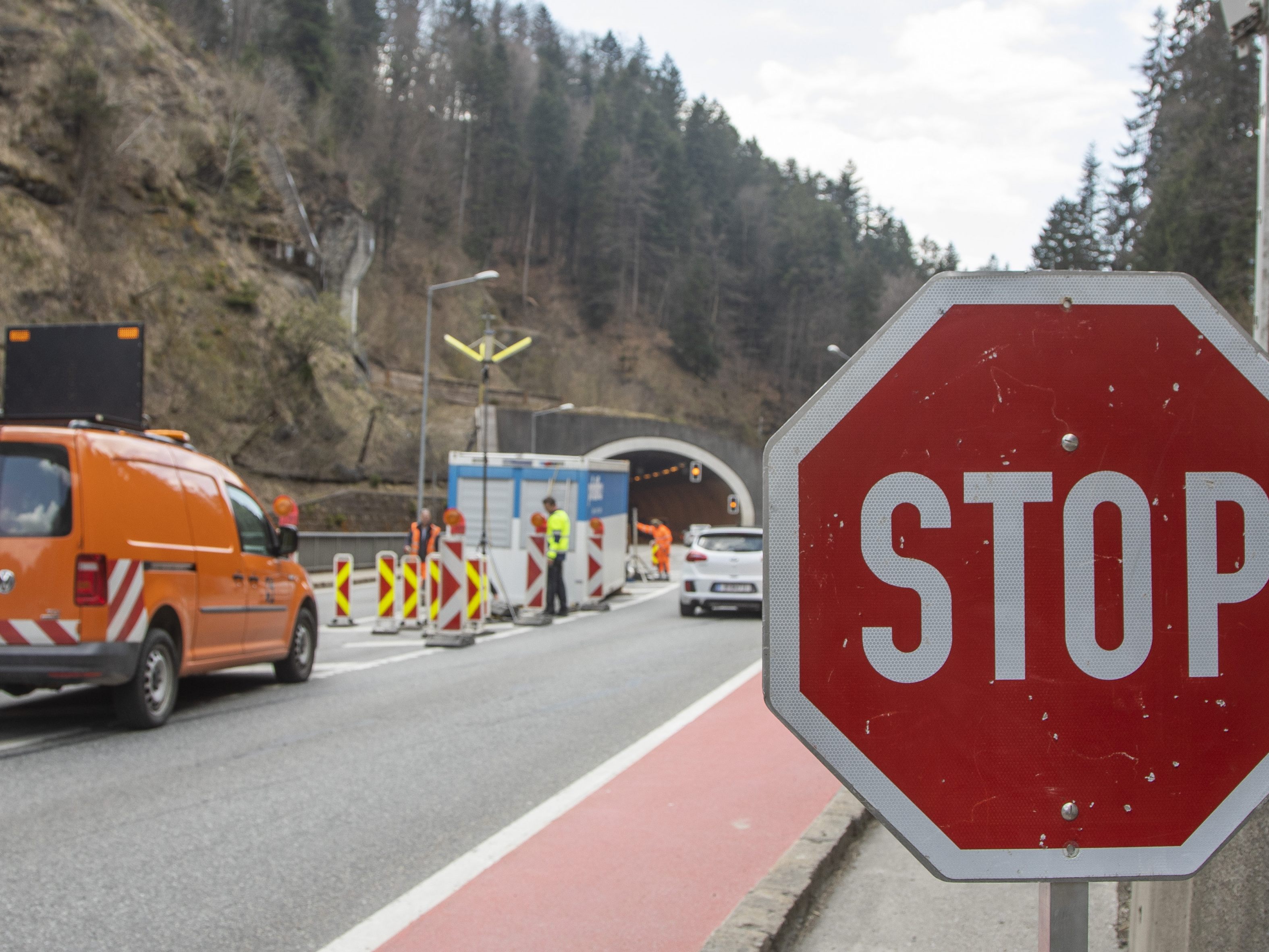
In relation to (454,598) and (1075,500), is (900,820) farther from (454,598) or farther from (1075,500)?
(454,598)

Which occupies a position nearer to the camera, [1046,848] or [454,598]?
[1046,848]

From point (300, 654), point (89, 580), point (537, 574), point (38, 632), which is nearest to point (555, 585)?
point (537, 574)

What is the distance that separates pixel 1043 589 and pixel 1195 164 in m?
53.2

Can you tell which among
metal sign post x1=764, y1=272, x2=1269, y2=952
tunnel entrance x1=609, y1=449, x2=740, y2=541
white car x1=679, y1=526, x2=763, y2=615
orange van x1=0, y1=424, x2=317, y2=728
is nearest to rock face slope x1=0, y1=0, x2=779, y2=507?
tunnel entrance x1=609, y1=449, x2=740, y2=541

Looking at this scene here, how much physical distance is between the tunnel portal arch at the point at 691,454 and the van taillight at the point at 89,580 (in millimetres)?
52841

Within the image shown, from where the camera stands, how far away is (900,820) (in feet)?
6.59

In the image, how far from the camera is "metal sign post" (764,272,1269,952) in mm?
1989

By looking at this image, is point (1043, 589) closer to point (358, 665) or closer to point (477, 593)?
point (358, 665)

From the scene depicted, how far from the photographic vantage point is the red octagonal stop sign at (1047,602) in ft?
6.53

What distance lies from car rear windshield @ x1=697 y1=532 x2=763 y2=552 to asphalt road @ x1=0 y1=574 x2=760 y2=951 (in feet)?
22.9

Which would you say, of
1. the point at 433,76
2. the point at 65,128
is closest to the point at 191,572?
the point at 65,128

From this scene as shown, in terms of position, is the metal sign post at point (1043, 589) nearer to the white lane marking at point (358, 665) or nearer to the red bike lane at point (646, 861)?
the red bike lane at point (646, 861)

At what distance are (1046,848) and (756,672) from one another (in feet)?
36.0

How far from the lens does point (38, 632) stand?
332 inches
